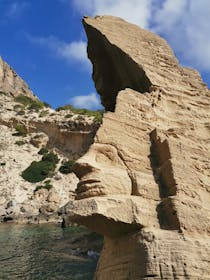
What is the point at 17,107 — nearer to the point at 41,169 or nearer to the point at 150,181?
the point at 41,169

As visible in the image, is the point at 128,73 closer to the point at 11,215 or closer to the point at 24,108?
the point at 11,215

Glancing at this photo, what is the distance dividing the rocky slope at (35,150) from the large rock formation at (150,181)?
2721 cm

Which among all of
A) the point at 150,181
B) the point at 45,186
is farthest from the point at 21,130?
the point at 150,181

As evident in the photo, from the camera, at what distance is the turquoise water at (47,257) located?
1237cm

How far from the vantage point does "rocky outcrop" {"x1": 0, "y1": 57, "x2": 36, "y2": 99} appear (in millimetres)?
76231

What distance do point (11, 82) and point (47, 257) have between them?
70160 mm

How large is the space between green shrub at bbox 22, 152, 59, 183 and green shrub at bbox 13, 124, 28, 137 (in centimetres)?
635

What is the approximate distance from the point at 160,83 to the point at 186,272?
4.02 metres

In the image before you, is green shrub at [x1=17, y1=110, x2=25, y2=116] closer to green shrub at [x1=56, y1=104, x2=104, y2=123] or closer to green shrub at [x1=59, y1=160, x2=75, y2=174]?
green shrub at [x1=56, y1=104, x2=104, y2=123]

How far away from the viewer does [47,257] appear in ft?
50.9

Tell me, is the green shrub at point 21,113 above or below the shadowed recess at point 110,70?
above

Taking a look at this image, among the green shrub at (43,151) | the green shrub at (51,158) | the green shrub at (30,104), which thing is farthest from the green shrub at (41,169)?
the green shrub at (30,104)

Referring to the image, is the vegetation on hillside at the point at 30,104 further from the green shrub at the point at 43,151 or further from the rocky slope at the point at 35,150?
the green shrub at the point at 43,151

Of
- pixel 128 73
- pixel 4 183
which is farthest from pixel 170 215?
pixel 4 183
